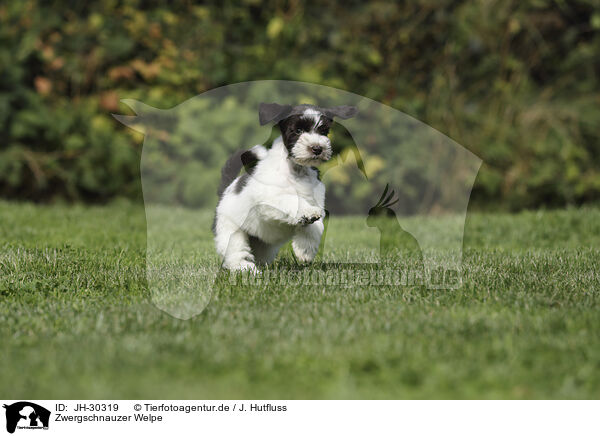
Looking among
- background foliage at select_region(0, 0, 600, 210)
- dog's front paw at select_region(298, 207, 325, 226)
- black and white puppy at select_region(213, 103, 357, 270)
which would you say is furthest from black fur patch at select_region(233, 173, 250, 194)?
background foliage at select_region(0, 0, 600, 210)

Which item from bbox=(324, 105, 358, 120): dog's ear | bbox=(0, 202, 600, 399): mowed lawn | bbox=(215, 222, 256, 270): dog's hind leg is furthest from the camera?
bbox=(215, 222, 256, 270): dog's hind leg

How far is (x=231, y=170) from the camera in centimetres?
358

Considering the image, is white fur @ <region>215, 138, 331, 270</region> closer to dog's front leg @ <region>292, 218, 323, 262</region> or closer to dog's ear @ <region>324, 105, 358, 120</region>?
dog's front leg @ <region>292, 218, 323, 262</region>

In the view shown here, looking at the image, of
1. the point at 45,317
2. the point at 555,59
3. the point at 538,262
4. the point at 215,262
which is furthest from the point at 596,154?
the point at 45,317

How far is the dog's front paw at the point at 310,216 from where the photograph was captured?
343 centimetres

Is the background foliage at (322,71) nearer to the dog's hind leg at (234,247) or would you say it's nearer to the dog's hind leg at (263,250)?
the dog's hind leg at (263,250)

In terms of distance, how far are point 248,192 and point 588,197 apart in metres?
7.93

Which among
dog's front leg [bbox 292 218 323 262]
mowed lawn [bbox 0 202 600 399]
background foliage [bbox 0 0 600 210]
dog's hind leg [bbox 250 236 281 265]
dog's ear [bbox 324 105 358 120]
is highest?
background foliage [bbox 0 0 600 210]

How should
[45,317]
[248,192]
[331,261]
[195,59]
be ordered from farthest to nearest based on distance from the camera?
[195,59], [331,261], [248,192], [45,317]

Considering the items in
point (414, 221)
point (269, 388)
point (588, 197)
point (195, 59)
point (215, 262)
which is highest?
point (195, 59)

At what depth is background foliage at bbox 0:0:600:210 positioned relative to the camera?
9241 mm

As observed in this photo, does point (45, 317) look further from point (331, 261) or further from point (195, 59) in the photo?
point (195, 59)

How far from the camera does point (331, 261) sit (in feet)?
14.7

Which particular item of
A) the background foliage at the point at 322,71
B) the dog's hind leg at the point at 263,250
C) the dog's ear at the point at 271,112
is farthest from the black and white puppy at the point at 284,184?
the background foliage at the point at 322,71
